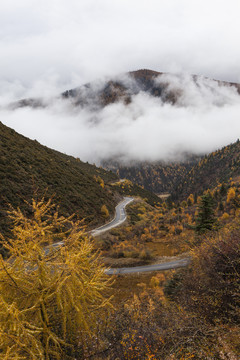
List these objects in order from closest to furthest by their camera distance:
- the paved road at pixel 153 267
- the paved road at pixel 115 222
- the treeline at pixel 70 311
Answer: the treeline at pixel 70 311 → the paved road at pixel 153 267 → the paved road at pixel 115 222

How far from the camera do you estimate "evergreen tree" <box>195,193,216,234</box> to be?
1114 inches

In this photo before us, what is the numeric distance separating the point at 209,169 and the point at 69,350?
21390cm

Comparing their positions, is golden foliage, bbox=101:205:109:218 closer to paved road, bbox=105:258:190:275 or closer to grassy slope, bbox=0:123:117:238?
grassy slope, bbox=0:123:117:238

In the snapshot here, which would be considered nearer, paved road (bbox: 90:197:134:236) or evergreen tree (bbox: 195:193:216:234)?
evergreen tree (bbox: 195:193:216:234)

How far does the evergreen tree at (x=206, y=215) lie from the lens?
1114 inches

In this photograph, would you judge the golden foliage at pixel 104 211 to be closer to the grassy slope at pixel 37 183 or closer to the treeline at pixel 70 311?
the grassy slope at pixel 37 183

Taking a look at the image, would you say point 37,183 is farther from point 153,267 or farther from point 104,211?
point 153,267

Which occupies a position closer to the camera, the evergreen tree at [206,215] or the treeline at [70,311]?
the treeline at [70,311]

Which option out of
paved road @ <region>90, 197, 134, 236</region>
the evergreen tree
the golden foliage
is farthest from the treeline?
the golden foliage

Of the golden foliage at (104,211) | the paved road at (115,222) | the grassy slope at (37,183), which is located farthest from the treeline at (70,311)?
the golden foliage at (104,211)

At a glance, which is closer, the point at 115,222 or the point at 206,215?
the point at 206,215

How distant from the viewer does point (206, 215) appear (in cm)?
2931

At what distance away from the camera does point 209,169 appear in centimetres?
19625

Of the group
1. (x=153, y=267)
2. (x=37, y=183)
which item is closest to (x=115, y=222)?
(x=153, y=267)
